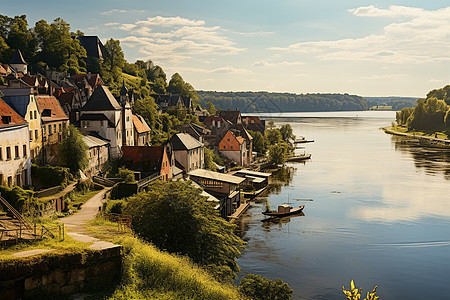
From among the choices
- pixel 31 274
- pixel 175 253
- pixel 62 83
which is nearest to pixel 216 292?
pixel 175 253

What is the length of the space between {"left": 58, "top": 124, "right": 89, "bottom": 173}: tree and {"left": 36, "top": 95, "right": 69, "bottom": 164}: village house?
1356 mm

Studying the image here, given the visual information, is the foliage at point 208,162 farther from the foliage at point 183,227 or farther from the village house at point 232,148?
the foliage at point 183,227

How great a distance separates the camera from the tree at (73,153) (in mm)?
48906

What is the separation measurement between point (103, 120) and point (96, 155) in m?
7.42

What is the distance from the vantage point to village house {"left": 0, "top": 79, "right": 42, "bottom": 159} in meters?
44.2

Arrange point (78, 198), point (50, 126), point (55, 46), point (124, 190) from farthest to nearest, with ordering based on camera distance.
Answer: point (55, 46), point (50, 126), point (124, 190), point (78, 198)

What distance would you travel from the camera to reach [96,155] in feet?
184

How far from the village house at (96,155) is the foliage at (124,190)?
8.38 m

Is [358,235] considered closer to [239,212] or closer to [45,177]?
Result: [239,212]

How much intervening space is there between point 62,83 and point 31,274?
97973 millimetres

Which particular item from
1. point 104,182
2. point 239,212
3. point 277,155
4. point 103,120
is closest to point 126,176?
point 104,182

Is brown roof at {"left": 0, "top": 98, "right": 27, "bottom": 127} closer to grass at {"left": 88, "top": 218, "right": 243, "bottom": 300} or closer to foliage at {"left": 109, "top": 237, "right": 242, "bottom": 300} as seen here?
grass at {"left": 88, "top": 218, "right": 243, "bottom": 300}

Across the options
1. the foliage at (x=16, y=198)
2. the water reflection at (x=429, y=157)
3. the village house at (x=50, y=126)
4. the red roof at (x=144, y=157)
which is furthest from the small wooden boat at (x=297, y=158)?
the foliage at (x=16, y=198)

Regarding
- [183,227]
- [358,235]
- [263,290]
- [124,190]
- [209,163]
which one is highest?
[124,190]
